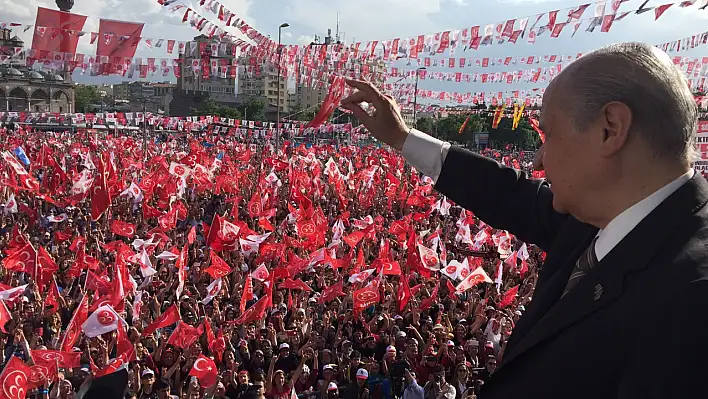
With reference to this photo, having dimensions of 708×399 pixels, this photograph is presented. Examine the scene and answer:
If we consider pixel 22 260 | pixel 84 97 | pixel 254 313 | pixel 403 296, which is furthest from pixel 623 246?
pixel 84 97

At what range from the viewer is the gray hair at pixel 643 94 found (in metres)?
1.26

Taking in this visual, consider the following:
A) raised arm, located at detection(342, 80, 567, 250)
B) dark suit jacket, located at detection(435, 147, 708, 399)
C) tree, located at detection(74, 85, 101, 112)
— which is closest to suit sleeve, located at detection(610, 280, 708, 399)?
dark suit jacket, located at detection(435, 147, 708, 399)

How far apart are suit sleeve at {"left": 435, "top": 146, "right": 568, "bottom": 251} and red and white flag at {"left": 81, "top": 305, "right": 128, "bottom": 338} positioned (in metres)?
6.48

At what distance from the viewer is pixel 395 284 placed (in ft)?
37.2

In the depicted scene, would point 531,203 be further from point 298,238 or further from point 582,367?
point 298,238

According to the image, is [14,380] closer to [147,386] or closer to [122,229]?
[147,386]

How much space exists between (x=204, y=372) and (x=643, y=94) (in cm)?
653

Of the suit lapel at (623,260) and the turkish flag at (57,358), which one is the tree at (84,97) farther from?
the suit lapel at (623,260)

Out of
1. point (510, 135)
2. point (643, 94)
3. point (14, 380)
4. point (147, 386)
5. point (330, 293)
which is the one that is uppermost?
point (643, 94)

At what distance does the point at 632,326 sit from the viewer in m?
1.17

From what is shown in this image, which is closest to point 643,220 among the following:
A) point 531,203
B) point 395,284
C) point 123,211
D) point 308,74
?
point 531,203

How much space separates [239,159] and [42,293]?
67.2ft

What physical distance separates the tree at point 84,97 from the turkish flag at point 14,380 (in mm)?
111714

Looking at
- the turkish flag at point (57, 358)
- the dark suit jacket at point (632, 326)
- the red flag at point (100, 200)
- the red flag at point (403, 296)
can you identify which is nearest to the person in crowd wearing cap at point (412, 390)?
the red flag at point (403, 296)
